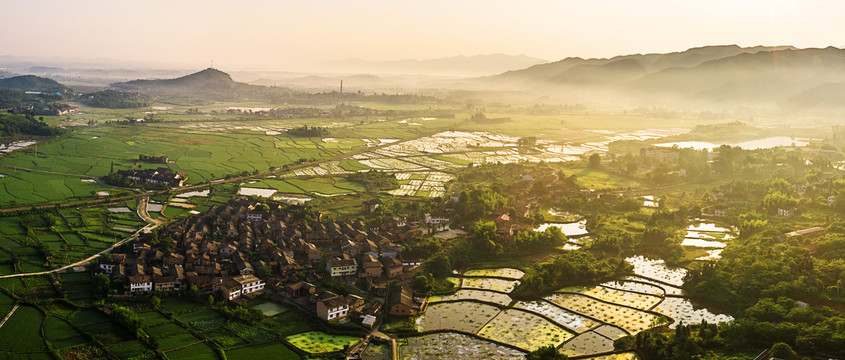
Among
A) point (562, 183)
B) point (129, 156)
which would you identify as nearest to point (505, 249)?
point (562, 183)

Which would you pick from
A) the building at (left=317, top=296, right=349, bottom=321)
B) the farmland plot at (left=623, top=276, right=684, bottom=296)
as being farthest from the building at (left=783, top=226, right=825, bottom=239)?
the building at (left=317, top=296, right=349, bottom=321)

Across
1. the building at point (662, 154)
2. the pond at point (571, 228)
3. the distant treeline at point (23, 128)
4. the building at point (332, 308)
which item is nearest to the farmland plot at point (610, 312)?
the building at point (332, 308)

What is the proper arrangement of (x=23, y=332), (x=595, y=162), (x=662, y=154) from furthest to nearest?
(x=662, y=154) < (x=595, y=162) < (x=23, y=332)

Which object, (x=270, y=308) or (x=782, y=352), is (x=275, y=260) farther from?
(x=782, y=352)

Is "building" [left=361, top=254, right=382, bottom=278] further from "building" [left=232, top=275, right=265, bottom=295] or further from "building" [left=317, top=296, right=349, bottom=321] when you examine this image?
"building" [left=232, top=275, right=265, bottom=295]

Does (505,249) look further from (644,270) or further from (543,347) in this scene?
(543,347)

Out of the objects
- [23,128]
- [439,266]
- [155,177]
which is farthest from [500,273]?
[23,128]

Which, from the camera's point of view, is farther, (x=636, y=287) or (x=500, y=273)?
(x=500, y=273)

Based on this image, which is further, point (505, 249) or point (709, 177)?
point (709, 177)
